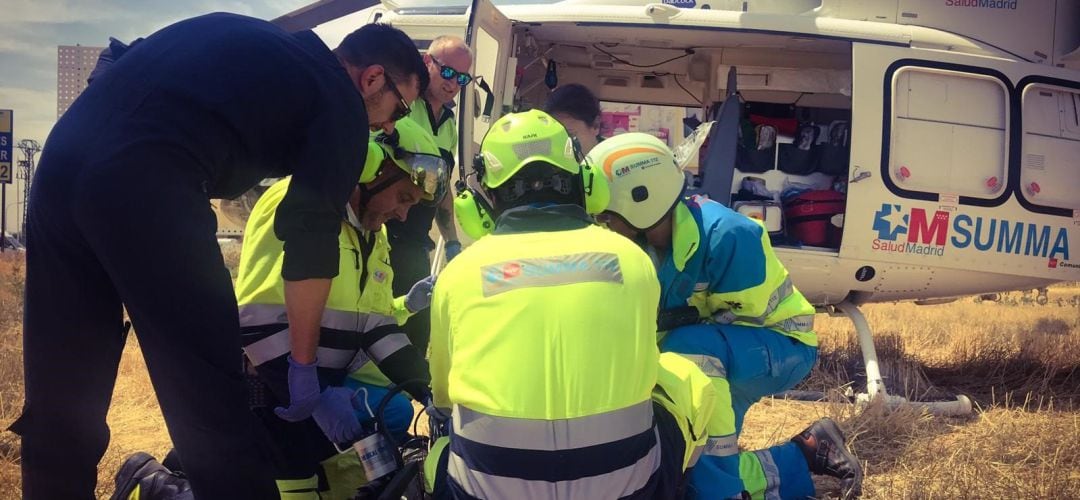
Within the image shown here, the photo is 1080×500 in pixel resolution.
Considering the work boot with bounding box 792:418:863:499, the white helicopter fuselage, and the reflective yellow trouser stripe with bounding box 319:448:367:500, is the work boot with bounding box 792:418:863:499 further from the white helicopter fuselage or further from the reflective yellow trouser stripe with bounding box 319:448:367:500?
the white helicopter fuselage

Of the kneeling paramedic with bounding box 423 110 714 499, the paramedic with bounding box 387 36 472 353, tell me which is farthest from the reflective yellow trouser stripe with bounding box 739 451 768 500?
the paramedic with bounding box 387 36 472 353

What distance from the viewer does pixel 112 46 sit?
2.47 metres

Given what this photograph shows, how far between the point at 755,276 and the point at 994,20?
3.54m

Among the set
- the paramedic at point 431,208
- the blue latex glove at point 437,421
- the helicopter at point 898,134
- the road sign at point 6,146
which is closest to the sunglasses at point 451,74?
the paramedic at point 431,208

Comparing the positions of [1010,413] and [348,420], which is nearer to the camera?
[348,420]

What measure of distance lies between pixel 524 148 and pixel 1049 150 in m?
4.28

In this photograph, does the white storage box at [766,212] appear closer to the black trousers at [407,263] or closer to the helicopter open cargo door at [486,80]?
the helicopter open cargo door at [486,80]

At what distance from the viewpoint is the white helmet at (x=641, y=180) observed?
3.01 meters

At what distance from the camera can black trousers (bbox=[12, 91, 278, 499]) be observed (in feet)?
5.66

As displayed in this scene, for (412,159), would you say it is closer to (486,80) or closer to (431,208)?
(431,208)

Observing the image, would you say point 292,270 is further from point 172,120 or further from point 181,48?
point 181,48

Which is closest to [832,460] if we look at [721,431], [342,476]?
[721,431]

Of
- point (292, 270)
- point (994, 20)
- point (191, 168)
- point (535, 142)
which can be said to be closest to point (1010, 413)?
point (994, 20)

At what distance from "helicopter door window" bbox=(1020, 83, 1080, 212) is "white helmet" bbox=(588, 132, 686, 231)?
10.3 ft
